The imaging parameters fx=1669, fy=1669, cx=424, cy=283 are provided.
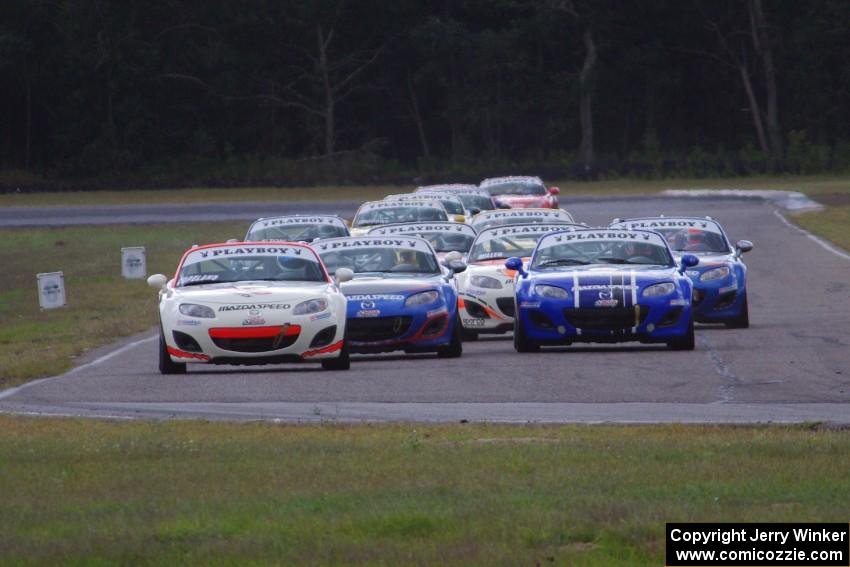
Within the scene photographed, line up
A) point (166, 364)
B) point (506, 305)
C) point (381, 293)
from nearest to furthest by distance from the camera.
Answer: point (166, 364) → point (381, 293) → point (506, 305)

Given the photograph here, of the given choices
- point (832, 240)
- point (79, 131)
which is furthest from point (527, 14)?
point (832, 240)


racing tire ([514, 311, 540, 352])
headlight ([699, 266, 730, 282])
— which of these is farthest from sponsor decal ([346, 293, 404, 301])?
headlight ([699, 266, 730, 282])

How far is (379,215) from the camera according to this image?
30.7 m

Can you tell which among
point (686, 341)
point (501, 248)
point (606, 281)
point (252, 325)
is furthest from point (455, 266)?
point (252, 325)

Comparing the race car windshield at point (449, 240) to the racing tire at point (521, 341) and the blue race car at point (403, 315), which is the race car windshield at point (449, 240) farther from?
the racing tire at point (521, 341)

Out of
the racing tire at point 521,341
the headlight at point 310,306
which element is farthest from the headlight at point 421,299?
the headlight at point 310,306

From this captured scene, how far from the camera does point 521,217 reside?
28.6m

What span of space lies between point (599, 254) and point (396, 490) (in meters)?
10.5

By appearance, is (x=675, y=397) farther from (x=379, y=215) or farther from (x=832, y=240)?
(x=832, y=240)

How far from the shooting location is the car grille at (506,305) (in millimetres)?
20219

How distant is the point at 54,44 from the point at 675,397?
Result: 8510cm

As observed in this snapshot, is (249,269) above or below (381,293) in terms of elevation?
above

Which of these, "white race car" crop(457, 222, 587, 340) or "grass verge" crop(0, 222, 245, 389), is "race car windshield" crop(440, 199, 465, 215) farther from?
"white race car" crop(457, 222, 587, 340)

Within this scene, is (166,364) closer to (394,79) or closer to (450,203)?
(450,203)
